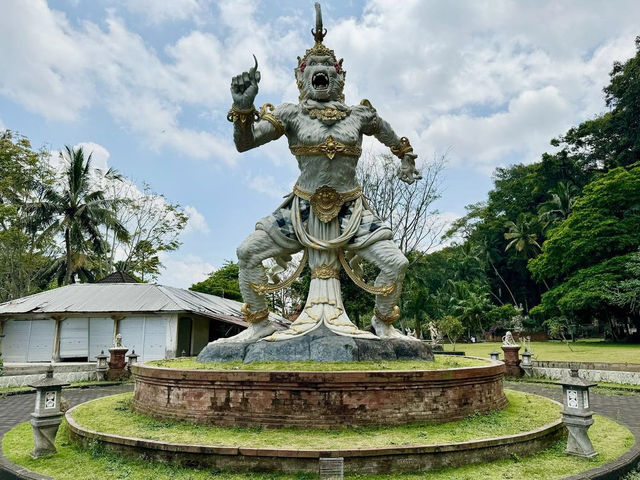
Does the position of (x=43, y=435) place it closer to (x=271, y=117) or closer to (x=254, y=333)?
(x=254, y=333)

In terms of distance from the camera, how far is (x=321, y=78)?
24.9ft

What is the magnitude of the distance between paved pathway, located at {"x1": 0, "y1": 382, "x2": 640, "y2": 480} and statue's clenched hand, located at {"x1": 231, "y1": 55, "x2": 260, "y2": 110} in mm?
4911

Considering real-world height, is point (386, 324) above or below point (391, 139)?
below

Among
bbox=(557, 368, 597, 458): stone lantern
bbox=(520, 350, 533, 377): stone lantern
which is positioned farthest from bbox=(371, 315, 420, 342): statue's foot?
bbox=(520, 350, 533, 377): stone lantern

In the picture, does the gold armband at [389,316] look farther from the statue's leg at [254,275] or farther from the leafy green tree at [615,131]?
the leafy green tree at [615,131]

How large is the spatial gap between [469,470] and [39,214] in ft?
84.2

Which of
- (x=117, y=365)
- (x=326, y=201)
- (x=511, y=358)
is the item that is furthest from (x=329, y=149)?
(x=117, y=365)

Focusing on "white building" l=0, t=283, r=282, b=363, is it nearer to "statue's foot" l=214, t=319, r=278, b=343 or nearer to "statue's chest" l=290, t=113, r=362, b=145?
"statue's foot" l=214, t=319, r=278, b=343

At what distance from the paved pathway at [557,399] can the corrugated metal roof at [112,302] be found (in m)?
5.55

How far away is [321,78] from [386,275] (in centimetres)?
316

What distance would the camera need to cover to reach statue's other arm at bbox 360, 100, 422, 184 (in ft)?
25.6

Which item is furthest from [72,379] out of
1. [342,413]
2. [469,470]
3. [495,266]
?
[495,266]

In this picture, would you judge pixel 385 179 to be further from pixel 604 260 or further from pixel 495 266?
pixel 495 266

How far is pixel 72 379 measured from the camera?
15.1 m
